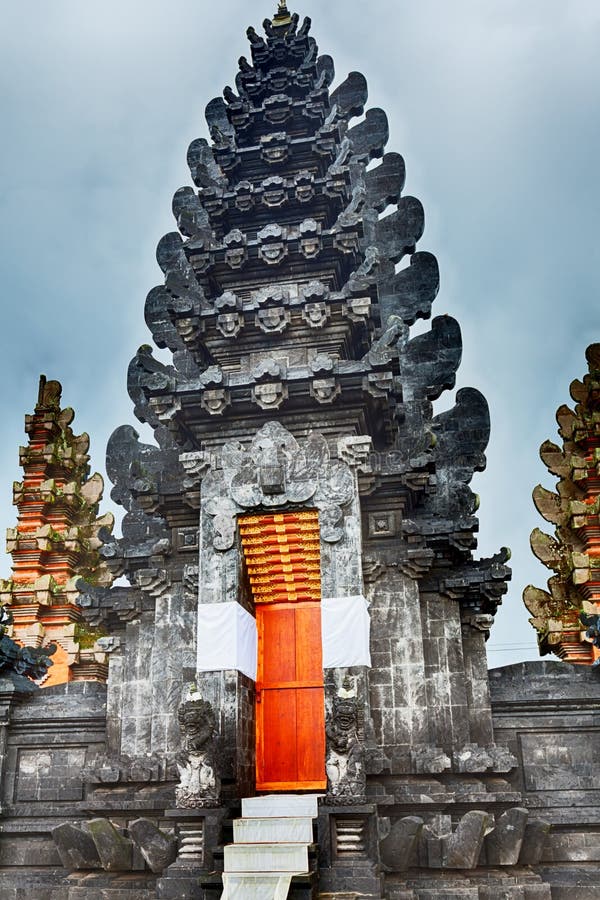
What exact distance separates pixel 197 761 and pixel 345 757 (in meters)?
1.97

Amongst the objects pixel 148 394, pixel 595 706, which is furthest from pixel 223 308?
pixel 595 706

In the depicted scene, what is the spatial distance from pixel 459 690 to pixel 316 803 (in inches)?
112

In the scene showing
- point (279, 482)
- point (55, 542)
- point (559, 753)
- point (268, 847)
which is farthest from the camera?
point (55, 542)

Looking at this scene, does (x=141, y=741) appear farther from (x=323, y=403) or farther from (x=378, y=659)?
(x=323, y=403)

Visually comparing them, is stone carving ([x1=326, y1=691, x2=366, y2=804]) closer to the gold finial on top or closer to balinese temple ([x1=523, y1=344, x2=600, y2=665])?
balinese temple ([x1=523, y1=344, x2=600, y2=665])

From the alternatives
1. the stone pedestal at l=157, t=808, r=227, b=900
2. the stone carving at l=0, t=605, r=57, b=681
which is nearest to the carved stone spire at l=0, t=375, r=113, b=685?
the stone carving at l=0, t=605, r=57, b=681

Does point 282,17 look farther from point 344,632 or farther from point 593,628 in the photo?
point 593,628

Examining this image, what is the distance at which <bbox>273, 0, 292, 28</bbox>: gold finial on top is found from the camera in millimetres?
20641

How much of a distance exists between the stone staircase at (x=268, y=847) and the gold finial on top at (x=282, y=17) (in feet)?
56.7

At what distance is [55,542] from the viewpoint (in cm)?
2547

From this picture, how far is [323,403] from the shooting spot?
1390cm

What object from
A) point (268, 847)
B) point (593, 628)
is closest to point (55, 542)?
point (268, 847)

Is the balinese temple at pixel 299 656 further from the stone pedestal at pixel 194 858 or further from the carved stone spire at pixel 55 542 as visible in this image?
the carved stone spire at pixel 55 542

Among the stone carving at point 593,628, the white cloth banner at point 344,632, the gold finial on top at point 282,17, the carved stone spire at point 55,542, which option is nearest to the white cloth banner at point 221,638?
the white cloth banner at point 344,632
